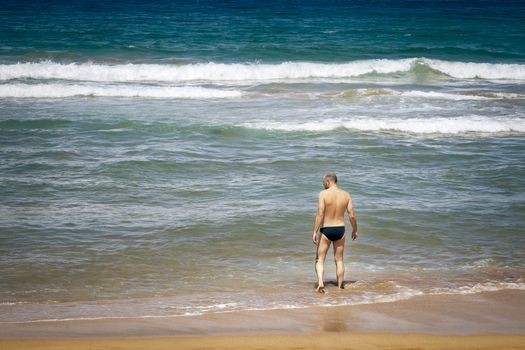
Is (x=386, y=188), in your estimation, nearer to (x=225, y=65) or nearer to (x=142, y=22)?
(x=225, y=65)

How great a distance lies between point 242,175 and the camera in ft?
43.9

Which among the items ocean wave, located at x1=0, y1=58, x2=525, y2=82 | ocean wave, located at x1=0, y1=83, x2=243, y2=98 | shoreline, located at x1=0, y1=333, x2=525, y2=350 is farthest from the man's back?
ocean wave, located at x1=0, y1=58, x2=525, y2=82

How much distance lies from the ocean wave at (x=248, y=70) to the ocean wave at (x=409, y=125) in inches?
371

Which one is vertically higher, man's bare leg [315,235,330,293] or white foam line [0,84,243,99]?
white foam line [0,84,243,99]

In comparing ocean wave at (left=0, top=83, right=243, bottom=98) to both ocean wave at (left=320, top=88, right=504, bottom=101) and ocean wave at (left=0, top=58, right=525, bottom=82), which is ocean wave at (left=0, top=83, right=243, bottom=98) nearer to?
ocean wave at (left=320, top=88, right=504, bottom=101)

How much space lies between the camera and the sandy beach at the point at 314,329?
21.9 ft

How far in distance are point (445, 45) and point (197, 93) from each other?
16.1 metres

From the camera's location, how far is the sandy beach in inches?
263

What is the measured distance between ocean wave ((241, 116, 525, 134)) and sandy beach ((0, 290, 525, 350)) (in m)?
9.50

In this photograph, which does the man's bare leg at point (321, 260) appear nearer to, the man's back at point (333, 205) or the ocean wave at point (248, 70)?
the man's back at point (333, 205)

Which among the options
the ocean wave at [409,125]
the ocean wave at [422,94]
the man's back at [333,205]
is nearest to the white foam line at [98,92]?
the ocean wave at [422,94]

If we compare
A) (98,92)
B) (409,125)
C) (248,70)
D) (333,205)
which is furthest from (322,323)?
(248,70)

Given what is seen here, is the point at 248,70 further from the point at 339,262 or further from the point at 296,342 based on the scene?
the point at 296,342

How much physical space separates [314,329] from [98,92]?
1634 centimetres
